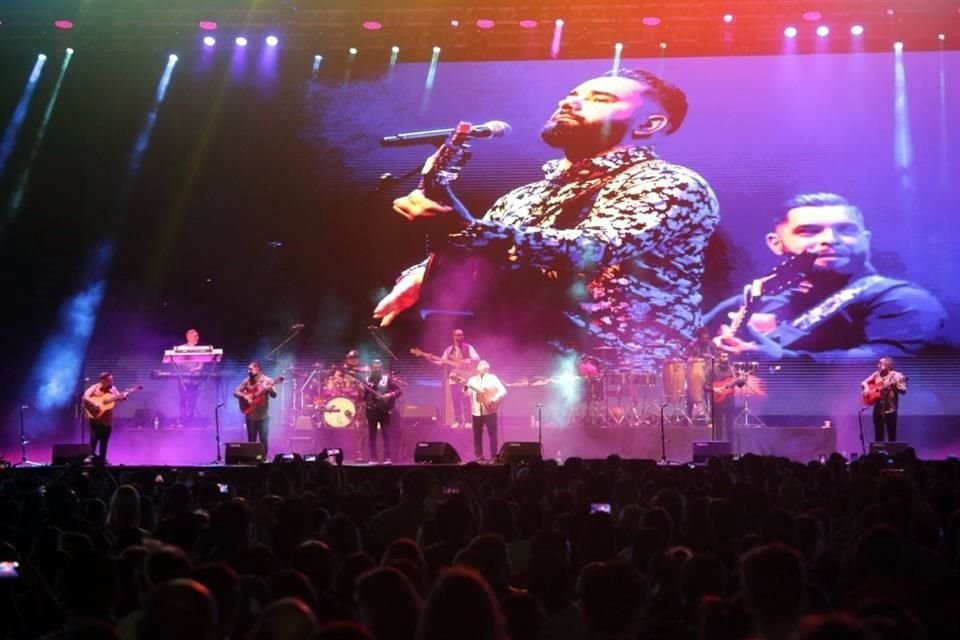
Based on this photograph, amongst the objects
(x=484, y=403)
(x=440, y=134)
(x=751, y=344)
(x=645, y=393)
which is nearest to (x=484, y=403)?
(x=484, y=403)

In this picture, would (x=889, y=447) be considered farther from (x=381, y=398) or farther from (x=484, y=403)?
(x=381, y=398)

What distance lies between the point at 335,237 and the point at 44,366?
6.17 m

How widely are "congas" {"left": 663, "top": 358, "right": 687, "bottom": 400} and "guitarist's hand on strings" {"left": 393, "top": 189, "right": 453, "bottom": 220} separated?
529cm

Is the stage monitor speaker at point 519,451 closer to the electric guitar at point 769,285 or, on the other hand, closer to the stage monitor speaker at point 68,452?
the electric guitar at point 769,285

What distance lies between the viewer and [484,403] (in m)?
16.5

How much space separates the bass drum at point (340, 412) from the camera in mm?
17703

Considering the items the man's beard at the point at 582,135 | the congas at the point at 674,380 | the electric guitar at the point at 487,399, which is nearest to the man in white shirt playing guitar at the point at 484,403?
the electric guitar at the point at 487,399

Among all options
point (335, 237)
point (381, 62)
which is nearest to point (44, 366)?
point (335, 237)

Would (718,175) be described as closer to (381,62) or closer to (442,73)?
(442,73)

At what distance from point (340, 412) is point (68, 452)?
180 inches

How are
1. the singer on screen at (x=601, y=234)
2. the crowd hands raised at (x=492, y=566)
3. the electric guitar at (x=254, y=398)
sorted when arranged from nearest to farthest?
the crowd hands raised at (x=492, y=566), the electric guitar at (x=254, y=398), the singer on screen at (x=601, y=234)

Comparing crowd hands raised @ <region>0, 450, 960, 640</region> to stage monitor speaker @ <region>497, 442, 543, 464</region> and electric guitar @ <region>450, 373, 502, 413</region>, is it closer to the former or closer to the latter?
stage monitor speaker @ <region>497, 442, 543, 464</region>

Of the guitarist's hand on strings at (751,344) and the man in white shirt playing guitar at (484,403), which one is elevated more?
the guitarist's hand on strings at (751,344)

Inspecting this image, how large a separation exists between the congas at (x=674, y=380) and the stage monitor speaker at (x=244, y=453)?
6.99 m
